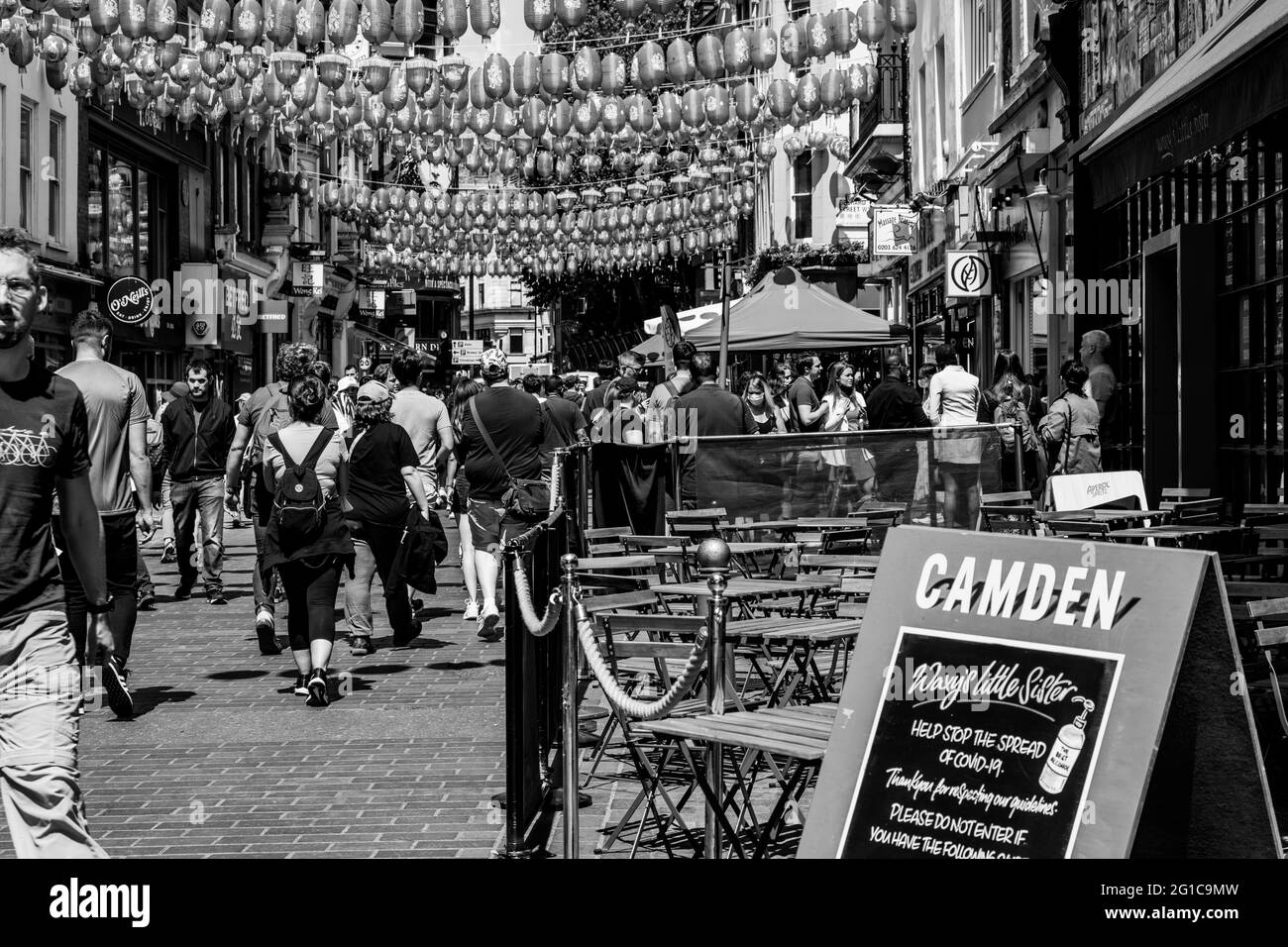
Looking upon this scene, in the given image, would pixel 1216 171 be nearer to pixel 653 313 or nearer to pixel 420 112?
pixel 420 112

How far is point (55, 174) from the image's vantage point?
26875mm

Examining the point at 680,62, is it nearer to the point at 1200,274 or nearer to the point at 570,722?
the point at 1200,274

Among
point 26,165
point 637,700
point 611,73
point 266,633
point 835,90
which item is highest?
point 26,165

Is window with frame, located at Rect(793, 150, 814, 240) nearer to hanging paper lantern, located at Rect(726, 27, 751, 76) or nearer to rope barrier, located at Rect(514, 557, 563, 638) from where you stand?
hanging paper lantern, located at Rect(726, 27, 751, 76)

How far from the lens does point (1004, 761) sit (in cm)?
401

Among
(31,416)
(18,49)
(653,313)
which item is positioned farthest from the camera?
(653,313)

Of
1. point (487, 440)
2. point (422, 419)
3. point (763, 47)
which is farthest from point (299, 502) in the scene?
point (763, 47)

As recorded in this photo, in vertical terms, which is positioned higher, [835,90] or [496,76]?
[496,76]

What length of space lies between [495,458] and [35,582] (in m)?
7.63

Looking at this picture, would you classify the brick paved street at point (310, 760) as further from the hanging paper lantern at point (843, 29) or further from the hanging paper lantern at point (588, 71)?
the hanging paper lantern at point (588, 71)

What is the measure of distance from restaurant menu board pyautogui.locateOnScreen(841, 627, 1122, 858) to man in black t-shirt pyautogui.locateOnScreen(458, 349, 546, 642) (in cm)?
822

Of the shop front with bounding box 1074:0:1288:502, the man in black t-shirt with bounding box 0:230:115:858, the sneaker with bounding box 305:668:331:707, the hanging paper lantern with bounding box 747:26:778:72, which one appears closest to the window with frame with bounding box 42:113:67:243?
the hanging paper lantern with bounding box 747:26:778:72
